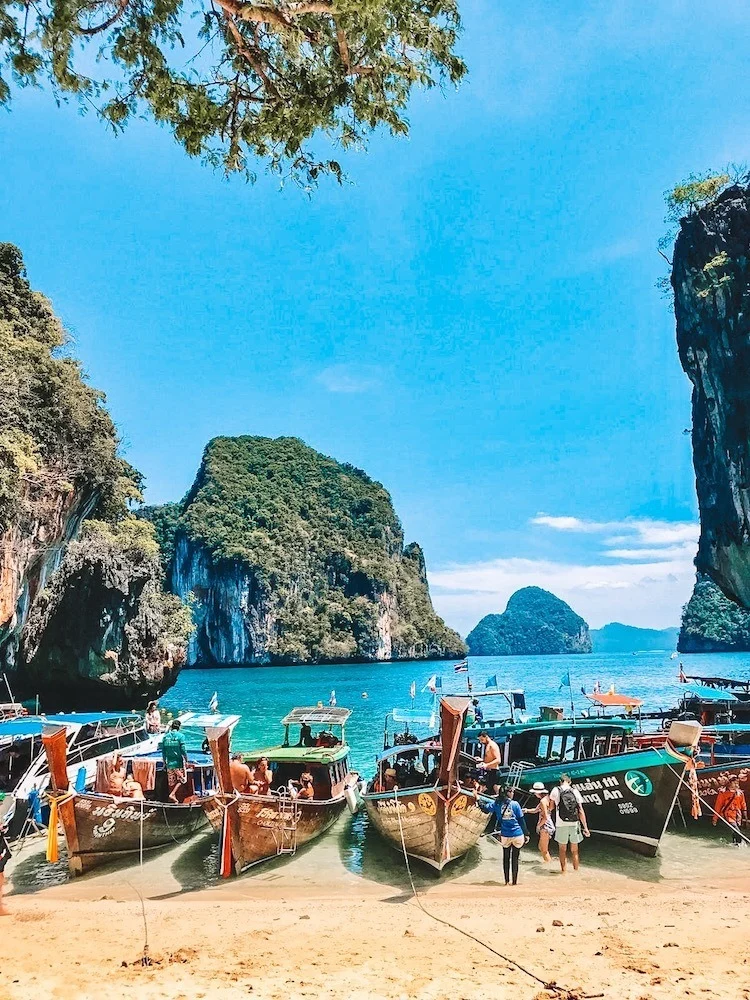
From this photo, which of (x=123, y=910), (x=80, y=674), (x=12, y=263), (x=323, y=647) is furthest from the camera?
(x=323, y=647)

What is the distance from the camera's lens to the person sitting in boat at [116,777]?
11964 mm

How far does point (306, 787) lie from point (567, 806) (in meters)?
4.99

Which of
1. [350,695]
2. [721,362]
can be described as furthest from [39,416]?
[350,695]

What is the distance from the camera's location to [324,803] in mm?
12344

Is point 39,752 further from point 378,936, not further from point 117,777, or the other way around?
point 378,936

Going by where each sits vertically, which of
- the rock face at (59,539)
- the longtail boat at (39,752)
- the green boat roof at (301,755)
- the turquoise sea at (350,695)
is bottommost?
the turquoise sea at (350,695)

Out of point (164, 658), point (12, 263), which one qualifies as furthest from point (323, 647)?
point (12, 263)

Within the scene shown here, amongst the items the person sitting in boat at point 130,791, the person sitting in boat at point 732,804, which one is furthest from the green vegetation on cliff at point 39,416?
the person sitting in boat at point 732,804

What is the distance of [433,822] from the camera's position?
10125 millimetres

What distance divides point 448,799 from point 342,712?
8.03 metres

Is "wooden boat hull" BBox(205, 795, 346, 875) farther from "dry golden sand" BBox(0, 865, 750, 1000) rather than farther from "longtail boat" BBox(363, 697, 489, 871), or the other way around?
"longtail boat" BBox(363, 697, 489, 871)

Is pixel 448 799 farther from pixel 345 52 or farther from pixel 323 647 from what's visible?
pixel 323 647

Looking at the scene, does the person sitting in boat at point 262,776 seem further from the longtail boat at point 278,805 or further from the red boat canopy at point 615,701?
the red boat canopy at point 615,701

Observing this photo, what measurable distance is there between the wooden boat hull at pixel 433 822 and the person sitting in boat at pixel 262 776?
7.27ft
